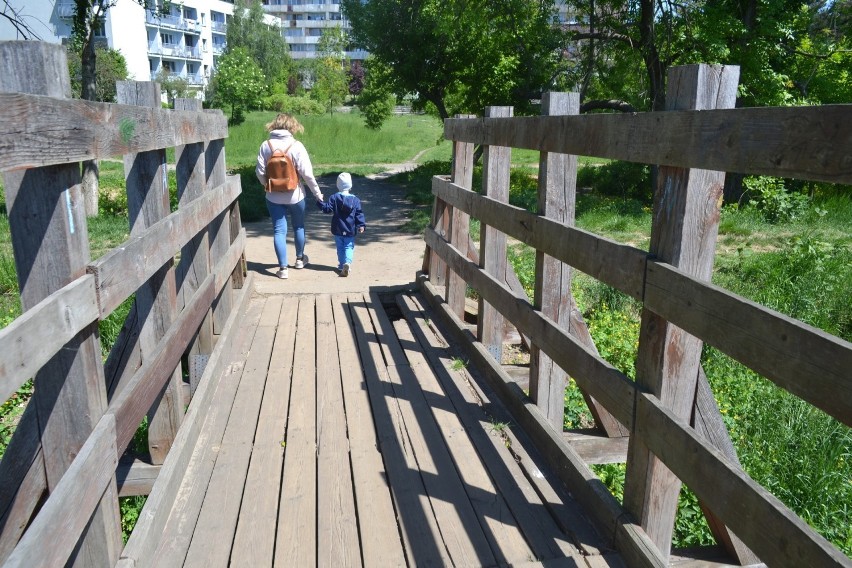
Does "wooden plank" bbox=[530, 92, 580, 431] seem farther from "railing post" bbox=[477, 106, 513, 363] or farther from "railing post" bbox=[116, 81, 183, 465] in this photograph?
"railing post" bbox=[116, 81, 183, 465]

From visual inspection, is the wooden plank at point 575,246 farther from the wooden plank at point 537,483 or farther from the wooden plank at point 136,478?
the wooden plank at point 136,478

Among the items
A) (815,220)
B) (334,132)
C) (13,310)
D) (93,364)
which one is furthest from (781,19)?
(334,132)

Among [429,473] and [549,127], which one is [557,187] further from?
[429,473]

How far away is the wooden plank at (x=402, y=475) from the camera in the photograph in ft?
9.84

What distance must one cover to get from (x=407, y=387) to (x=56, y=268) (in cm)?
278

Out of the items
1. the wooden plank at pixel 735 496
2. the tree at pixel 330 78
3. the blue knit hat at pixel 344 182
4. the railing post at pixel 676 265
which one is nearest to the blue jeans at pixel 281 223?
the blue knit hat at pixel 344 182

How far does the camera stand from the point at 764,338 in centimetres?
207

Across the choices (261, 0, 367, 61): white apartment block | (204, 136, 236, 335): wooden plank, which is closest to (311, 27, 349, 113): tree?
(261, 0, 367, 61): white apartment block

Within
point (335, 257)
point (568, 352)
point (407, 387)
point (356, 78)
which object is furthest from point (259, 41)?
point (568, 352)

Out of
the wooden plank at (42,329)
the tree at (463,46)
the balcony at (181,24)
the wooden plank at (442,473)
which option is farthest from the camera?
the balcony at (181,24)

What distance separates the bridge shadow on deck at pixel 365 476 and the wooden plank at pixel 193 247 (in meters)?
0.29

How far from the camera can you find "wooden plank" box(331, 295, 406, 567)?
2994 mm

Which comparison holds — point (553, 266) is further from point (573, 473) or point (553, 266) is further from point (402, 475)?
point (402, 475)

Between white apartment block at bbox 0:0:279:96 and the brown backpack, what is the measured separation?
133 feet
